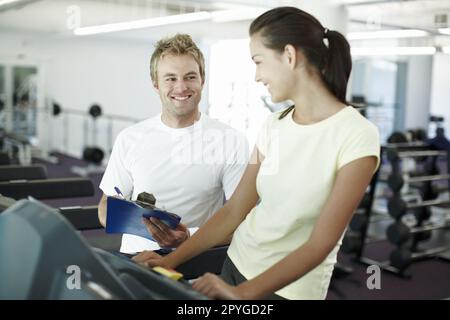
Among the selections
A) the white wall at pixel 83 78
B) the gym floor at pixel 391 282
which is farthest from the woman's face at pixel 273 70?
the white wall at pixel 83 78

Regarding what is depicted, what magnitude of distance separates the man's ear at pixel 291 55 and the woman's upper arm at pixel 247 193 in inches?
11.6

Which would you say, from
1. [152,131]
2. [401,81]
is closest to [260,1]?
[152,131]

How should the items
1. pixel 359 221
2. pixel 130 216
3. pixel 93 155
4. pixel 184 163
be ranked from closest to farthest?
1. pixel 130 216
2. pixel 184 163
3. pixel 359 221
4. pixel 93 155

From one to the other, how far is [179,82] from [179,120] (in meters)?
0.17

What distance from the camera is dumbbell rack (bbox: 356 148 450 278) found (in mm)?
4801

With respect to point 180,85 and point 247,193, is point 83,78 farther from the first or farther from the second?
point 247,193

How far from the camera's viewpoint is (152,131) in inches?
79.4

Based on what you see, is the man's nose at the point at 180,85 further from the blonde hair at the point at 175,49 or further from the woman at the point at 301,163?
the woman at the point at 301,163

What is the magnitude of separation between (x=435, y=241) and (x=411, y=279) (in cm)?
149

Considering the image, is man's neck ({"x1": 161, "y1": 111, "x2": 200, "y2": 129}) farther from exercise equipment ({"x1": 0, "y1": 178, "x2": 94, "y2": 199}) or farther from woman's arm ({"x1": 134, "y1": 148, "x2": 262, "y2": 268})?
exercise equipment ({"x1": 0, "y1": 178, "x2": 94, "y2": 199})

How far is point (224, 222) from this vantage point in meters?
1.49

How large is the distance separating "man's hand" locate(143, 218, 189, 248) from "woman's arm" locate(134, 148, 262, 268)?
19cm

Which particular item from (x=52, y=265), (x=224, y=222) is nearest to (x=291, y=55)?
(x=224, y=222)

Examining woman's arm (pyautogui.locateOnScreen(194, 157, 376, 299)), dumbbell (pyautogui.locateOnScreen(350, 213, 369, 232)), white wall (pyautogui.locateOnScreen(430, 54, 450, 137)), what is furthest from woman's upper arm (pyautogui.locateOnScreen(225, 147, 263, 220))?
white wall (pyautogui.locateOnScreen(430, 54, 450, 137))
